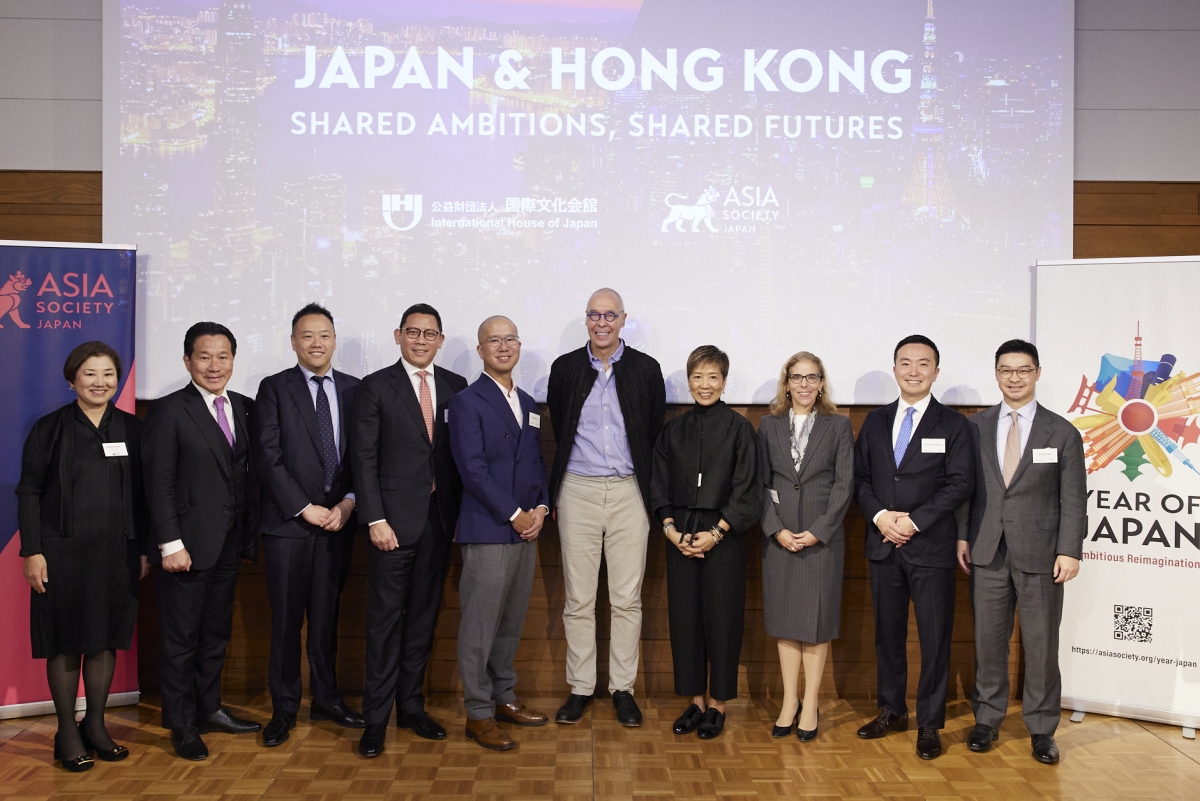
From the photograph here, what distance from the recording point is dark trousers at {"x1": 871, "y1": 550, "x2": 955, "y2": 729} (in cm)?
339

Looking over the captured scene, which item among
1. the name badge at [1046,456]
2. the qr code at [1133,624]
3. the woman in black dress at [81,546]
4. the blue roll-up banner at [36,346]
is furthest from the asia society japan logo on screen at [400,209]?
the qr code at [1133,624]

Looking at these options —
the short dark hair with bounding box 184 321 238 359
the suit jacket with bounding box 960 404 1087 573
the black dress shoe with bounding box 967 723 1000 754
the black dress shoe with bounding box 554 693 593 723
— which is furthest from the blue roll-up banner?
the suit jacket with bounding box 960 404 1087 573

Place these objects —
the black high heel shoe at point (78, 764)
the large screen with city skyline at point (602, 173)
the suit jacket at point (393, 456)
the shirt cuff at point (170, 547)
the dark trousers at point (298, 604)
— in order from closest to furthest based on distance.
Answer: the black high heel shoe at point (78, 764) → the shirt cuff at point (170, 547) → the suit jacket at point (393, 456) → the dark trousers at point (298, 604) → the large screen with city skyline at point (602, 173)

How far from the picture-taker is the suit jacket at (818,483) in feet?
11.3

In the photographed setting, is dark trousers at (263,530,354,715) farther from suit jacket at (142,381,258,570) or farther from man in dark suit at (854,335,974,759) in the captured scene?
man in dark suit at (854,335,974,759)

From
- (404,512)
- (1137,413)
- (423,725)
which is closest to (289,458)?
(404,512)

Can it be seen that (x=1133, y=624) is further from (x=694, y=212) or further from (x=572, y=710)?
(x=694, y=212)

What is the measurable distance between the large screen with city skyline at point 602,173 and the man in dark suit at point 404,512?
59 cm

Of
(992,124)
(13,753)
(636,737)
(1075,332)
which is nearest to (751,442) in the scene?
(636,737)

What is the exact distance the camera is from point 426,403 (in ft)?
11.5

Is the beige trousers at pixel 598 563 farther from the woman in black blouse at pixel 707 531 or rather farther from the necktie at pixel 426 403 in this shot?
the necktie at pixel 426 403

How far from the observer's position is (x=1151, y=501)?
373 cm

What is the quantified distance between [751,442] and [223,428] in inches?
84.4

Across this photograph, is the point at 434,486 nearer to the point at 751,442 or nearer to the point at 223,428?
the point at 223,428
